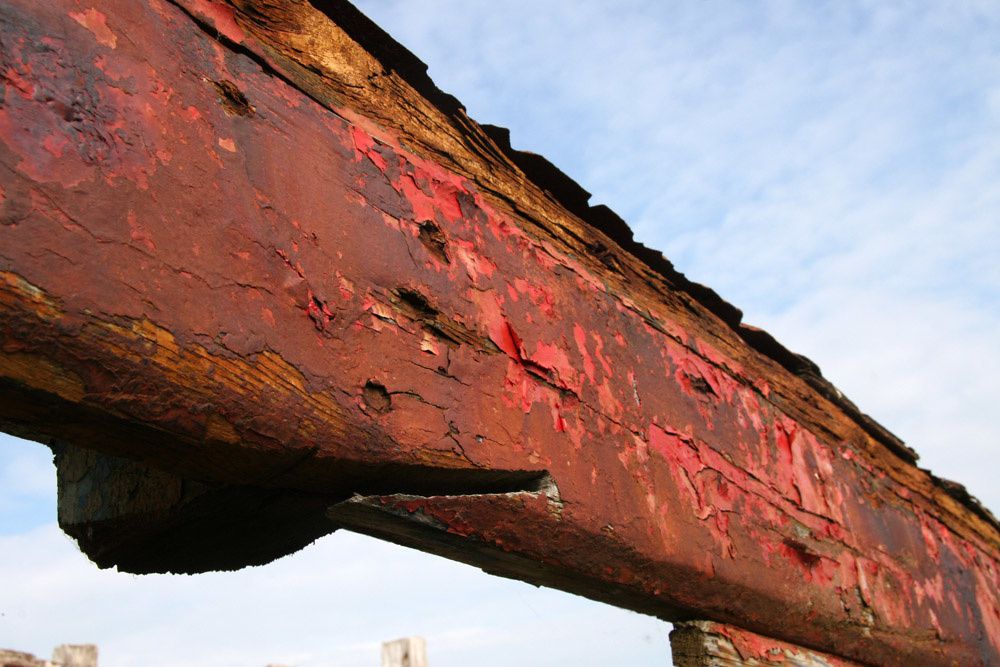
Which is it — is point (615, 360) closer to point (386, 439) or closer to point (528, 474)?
point (528, 474)

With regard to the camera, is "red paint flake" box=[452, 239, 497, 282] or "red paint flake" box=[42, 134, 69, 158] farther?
"red paint flake" box=[452, 239, 497, 282]

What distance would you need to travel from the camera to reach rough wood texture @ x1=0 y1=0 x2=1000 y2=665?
1.34 metres

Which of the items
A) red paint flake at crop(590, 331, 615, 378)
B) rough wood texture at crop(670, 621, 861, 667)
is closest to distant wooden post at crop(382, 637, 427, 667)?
rough wood texture at crop(670, 621, 861, 667)

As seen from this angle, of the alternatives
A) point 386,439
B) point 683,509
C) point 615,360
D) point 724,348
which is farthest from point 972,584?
point 386,439

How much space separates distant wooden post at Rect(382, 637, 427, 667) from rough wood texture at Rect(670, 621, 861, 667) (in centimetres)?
415

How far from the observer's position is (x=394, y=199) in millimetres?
2068

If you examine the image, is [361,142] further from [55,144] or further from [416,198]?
[55,144]

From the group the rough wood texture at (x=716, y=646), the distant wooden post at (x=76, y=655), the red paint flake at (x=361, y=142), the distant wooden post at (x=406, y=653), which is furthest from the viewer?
the distant wooden post at (x=406, y=653)

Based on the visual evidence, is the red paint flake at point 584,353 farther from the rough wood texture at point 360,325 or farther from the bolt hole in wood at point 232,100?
the bolt hole in wood at point 232,100

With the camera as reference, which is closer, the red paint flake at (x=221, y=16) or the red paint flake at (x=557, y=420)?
the red paint flake at (x=221, y=16)

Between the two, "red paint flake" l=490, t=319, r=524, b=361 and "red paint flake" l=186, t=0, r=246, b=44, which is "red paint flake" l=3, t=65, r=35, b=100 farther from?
"red paint flake" l=490, t=319, r=524, b=361

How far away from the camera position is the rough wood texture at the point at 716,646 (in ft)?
9.22

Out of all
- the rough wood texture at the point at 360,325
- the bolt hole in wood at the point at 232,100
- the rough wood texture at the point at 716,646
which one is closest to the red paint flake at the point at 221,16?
the rough wood texture at the point at 360,325

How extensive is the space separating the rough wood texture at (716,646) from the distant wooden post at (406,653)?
415 centimetres
